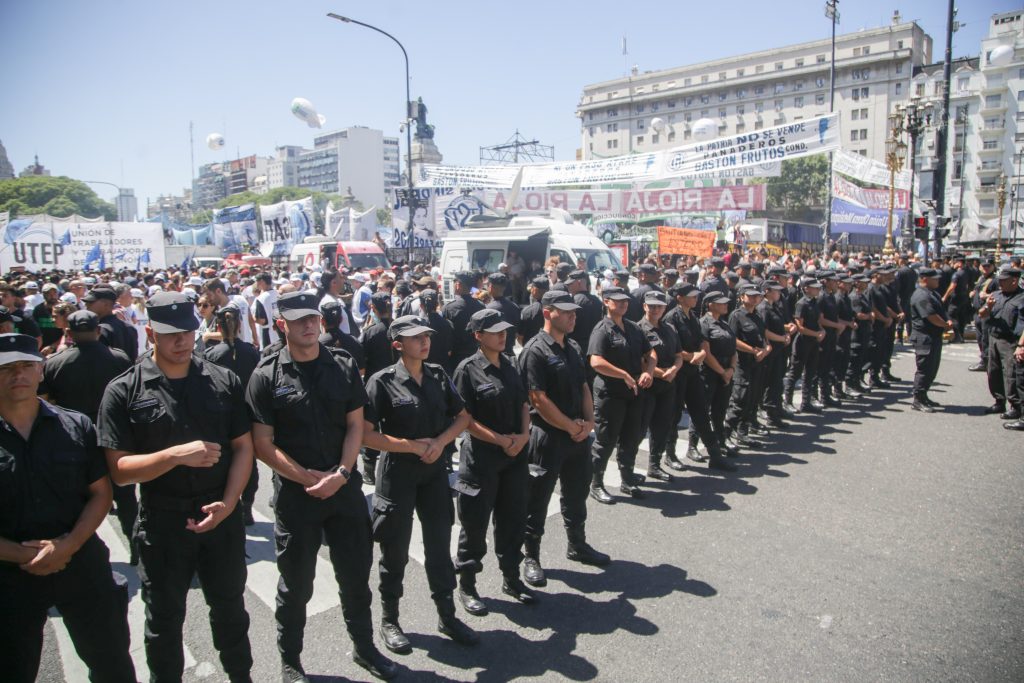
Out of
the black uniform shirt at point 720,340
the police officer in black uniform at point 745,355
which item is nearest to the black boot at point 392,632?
the black uniform shirt at point 720,340

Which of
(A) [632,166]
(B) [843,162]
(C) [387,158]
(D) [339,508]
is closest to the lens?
(D) [339,508]

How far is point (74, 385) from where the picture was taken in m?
4.87

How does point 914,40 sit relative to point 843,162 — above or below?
above

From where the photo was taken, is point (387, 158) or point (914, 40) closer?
Result: point (914, 40)

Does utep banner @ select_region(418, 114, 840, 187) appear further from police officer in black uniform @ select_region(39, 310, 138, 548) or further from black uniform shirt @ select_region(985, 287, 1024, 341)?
police officer in black uniform @ select_region(39, 310, 138, 548)

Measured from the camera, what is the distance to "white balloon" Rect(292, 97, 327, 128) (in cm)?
2897

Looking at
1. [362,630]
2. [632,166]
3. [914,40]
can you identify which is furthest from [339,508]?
[914,40]

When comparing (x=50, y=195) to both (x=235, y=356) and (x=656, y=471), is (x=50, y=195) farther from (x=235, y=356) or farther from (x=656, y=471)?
(x=656, y=471)

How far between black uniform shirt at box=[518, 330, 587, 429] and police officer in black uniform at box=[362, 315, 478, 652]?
924 millimetres

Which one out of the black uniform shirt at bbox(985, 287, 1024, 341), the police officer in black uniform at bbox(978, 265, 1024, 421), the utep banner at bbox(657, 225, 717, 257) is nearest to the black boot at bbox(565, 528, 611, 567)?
the police officer in black uniform at bbox(978, 265, 1024, 421)

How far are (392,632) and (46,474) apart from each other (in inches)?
81.9

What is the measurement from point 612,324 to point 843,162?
55.9 ft

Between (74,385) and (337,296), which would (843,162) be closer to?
(337,296)

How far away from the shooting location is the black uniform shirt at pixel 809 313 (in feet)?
30.0
